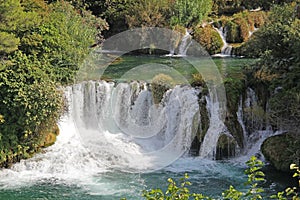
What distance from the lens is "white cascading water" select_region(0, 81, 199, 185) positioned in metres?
11.7

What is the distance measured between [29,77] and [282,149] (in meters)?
6.55

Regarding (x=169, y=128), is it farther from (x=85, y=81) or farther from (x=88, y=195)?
(x=88, y=195)

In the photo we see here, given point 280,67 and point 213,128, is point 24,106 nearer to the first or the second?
point 213,128

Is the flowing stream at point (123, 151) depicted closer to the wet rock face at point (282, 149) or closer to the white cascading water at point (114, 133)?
the white cascading water at point (114, 133)

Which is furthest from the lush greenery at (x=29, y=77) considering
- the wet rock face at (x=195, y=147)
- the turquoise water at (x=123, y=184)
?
the wet rock face at (x=195, y=147)

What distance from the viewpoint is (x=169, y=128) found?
13680mm

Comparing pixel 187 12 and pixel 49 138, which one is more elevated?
pixel 187 12

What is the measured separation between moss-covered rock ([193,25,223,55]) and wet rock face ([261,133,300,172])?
36.3ft

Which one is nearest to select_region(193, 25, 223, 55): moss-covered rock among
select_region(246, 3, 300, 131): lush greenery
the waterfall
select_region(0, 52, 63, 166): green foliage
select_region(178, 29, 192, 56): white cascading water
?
the waterfall

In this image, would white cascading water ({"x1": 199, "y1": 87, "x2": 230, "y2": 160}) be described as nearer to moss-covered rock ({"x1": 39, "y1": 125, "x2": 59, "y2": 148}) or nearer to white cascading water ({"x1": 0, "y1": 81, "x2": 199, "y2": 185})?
white cascading water ({"x1": 0, "y1": 81, "x2": 199, "y2": 185})

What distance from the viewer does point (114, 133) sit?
1402 centimetres

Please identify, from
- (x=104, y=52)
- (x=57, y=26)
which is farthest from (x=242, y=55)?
(x=57, y=26)

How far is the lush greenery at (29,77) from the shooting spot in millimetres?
11477

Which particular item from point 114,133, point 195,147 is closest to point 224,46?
point 114,133
